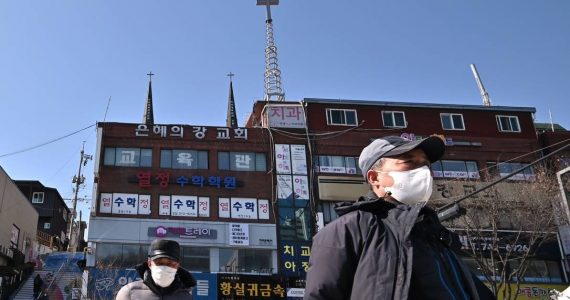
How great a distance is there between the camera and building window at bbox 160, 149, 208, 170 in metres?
30.2

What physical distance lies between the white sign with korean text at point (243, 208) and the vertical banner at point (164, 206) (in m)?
3.23

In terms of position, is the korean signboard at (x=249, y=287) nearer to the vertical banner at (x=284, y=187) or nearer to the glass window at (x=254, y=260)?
the glass window at (x=254, y=260)

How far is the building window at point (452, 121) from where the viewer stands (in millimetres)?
34719

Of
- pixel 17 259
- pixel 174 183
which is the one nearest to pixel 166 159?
pixel 174 183

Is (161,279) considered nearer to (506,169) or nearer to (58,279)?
(58,279)

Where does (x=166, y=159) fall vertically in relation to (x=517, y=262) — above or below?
above

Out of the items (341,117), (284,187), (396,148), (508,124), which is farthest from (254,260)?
(396,148)

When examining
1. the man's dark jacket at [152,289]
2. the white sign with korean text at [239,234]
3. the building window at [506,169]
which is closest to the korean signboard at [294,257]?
the white sign with korean text at [239,234]

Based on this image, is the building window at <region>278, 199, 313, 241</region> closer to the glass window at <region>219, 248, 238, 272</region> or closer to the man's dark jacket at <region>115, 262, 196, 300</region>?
the glass window at <region>219, 248, 238, 272</region>

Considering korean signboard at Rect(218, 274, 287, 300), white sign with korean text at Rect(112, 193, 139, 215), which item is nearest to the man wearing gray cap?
korean signboard at Rect(218, 274, 287, 300)

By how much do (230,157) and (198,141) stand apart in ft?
6.37

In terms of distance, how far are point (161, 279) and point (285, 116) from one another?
28.5 m

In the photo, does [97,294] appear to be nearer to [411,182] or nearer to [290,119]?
[290,119]

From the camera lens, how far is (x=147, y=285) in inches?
177
